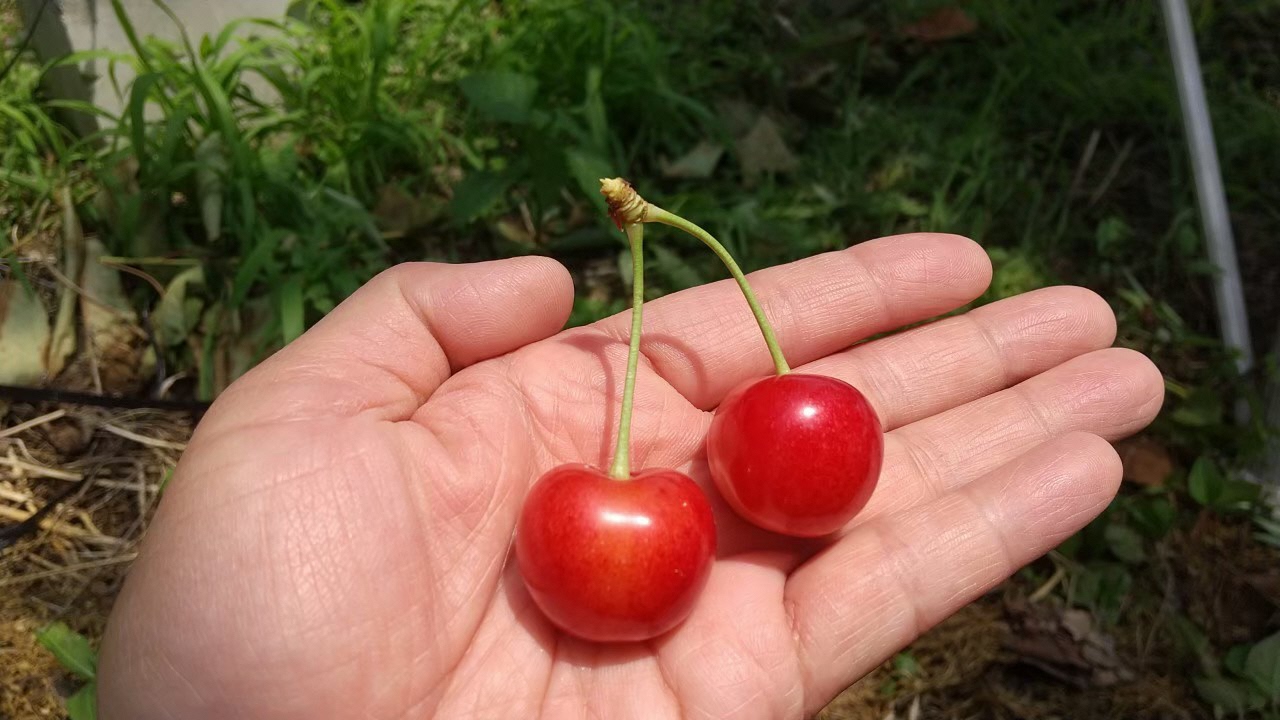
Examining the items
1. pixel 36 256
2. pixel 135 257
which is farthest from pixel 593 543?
pixel 36 256

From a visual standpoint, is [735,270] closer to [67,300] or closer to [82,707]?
[82,707]

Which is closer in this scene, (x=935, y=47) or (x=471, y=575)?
(x=471, y=575)


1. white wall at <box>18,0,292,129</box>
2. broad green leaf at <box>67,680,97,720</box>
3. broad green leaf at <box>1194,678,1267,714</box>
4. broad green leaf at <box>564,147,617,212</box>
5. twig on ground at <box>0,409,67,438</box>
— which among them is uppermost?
white wall at <box>18,0,292,129</box>

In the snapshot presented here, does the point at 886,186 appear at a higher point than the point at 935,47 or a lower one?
lower

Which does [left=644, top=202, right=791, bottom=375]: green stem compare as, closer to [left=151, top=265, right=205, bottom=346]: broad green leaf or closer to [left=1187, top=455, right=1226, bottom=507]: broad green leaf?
[left=1187, top=455, right=1226, bottom=507]: broad green leaf

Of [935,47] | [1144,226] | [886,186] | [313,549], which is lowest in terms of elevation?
[1144,226]

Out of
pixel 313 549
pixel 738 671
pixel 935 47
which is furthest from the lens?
pixel 935 47

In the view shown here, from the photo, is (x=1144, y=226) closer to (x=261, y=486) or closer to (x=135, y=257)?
(x=261, y=486)

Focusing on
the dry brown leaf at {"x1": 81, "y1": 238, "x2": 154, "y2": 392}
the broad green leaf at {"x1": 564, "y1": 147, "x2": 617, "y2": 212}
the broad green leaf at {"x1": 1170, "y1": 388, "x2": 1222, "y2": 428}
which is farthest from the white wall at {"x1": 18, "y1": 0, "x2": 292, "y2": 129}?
the broad green leaf at {"x1": 1170, "y1": 388, "x2": 1222, "y2": 428}
